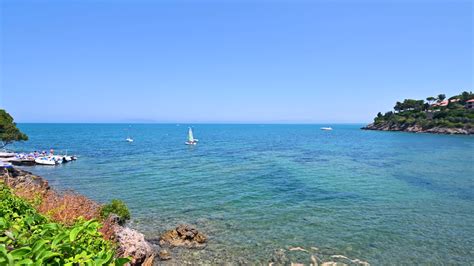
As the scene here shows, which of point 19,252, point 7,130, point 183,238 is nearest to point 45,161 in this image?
point 7,130

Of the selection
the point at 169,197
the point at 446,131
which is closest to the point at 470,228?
the point at 169,197

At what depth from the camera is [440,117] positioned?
168 metres

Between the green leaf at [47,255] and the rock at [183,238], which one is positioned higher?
the green leaf at [47,255]

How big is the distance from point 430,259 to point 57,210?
1907 cm

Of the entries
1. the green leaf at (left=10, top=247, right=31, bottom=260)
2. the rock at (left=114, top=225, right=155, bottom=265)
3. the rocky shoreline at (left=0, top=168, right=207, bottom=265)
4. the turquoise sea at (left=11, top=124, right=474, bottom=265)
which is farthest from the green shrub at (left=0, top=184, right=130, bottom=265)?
the turquoise sea at (left=11, top=124, right=474, bottom=265)

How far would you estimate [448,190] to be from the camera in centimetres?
3453

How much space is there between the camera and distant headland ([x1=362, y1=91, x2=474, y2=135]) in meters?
149

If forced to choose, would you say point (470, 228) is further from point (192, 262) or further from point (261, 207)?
point (192, 262)

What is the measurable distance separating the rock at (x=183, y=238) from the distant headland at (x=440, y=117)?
16580cm

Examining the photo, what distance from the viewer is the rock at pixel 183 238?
1864cm

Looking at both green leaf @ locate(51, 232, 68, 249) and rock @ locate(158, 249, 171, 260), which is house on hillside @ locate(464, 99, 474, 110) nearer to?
rock @ locate(158, 249, 171, 260)

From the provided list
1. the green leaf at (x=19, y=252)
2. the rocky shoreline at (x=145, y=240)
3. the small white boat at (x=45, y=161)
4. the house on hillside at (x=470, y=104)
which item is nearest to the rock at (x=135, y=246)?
the rocky shoreline at (x=145, y=240)

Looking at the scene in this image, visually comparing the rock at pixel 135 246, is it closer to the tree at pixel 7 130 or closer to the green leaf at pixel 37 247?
the green leaf at pixel 37 247

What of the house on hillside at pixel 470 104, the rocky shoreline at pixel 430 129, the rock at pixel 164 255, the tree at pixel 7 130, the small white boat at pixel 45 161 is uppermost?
the house on hillside at pixel 470 104
